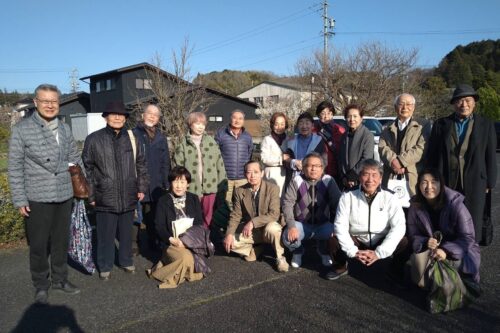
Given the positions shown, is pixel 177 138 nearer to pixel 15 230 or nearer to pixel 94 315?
pixel 15 230

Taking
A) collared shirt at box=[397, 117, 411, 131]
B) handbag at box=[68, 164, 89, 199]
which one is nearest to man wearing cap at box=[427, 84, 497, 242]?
collared shirt at box=[397, 117, 411, 131]

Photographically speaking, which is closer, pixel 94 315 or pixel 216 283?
pixel 94 315

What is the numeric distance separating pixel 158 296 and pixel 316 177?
6.89 ft

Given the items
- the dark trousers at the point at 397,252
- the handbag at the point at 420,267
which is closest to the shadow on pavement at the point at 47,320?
the dark trousers at the point at 397,252

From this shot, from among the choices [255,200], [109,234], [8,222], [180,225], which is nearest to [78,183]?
[109,234]

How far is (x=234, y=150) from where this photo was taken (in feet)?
16.7

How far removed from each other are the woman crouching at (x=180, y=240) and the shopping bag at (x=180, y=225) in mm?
15

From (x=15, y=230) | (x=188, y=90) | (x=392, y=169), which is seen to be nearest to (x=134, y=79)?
(x=188, y=90)

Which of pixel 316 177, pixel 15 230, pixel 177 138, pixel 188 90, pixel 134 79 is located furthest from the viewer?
pixel 134 79

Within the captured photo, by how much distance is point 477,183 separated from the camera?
3.92 m

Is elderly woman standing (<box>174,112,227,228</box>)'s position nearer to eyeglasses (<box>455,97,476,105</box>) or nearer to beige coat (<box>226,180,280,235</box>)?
beige coat (<box>226,180,280,235</box>)

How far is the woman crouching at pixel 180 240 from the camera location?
3.87 meters

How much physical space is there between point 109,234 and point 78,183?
0.70m

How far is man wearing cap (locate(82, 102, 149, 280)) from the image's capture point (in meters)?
3.87
